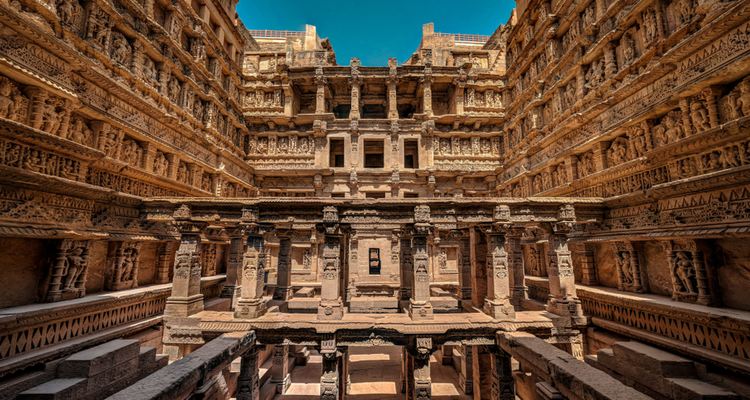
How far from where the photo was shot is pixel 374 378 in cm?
1120

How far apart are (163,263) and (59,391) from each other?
7256 millimetres

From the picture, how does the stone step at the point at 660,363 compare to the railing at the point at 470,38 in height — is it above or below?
below

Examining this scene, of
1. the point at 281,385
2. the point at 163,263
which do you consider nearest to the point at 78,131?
the point at 163,263

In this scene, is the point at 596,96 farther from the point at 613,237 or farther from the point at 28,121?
the point at 28,121

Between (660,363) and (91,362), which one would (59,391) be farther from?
(660,363)

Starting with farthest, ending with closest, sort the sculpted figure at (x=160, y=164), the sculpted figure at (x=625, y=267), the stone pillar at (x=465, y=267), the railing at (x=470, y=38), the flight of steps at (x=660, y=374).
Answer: the railing at (x=470, y=38)
the stone pillar at (x=465, y=267)
the sculpted figure at (x=160, y=164)
the sculpted figure at (x=625, y=267)
the flight of steps at (x=660, y=374)

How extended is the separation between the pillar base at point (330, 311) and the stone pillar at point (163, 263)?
24.5 ft

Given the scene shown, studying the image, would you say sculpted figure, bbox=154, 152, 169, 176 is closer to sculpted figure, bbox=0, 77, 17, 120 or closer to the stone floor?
sculpted figure, bbox=0, 77, 17, 120

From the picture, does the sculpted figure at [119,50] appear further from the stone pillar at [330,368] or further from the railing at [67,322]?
the stone pillar at [330,368]

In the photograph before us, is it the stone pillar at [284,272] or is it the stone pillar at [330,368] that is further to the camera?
the stone pillar at [284,272]

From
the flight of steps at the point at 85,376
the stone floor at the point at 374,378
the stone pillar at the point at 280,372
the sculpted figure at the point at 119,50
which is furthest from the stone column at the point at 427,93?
the flight of steps at the point at 85,376

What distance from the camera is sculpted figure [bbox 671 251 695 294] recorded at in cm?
771

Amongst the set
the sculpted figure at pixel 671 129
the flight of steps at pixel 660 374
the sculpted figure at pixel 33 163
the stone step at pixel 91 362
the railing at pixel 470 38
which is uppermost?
the railing at pixel 470 38

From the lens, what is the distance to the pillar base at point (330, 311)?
27.8 feet
